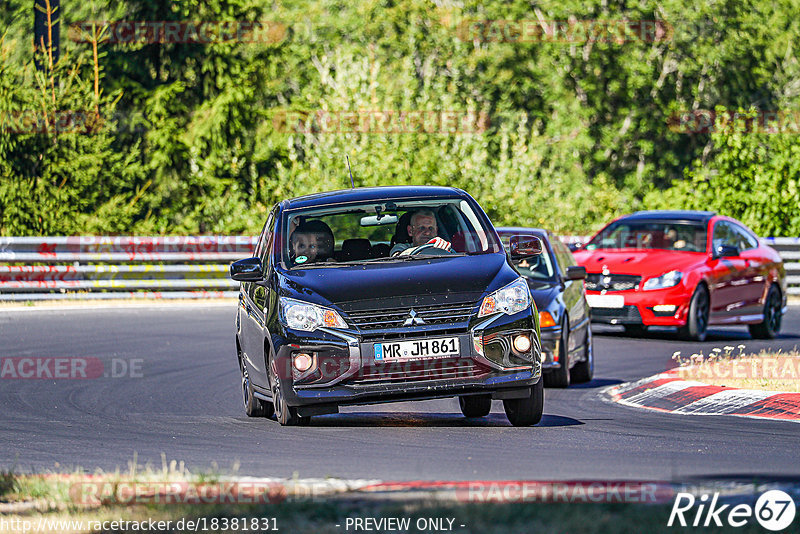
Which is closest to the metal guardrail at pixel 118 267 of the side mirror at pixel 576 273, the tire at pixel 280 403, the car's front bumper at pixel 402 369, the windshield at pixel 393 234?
the side mirror at pixel 576 273

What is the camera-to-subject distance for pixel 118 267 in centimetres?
2516

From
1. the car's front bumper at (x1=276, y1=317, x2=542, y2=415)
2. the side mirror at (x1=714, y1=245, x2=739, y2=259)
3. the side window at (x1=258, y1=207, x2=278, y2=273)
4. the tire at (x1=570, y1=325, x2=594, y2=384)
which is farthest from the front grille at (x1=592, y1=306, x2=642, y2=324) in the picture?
the car's front bumper at (x1=276, y1=317, x2=542, y2=415)

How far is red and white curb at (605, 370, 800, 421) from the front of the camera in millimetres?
11422

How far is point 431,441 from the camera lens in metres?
9.23

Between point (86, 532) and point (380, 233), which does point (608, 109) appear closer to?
point (380, 233)

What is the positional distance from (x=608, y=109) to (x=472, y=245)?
46470 mm

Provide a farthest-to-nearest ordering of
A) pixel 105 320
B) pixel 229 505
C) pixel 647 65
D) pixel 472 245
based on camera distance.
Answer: pixel 647 65
pixel 105 320
pixel 472 245
pixel 229 505

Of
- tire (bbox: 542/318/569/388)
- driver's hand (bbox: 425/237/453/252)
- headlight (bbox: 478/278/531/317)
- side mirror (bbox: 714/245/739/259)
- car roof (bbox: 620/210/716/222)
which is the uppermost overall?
driver's hand (bbox: 425/237/453/252)

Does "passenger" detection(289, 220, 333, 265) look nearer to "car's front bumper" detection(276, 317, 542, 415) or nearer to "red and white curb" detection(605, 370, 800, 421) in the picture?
"car's front bumper" detection(276, 317, 542, 415)

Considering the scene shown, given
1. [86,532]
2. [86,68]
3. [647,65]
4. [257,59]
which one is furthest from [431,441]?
[647,65]

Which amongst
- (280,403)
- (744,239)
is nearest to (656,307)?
(744,239)

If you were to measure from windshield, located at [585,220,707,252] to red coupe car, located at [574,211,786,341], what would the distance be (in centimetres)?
1

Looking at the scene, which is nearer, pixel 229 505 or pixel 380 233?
pixel 229 505

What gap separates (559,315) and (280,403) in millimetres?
4700
